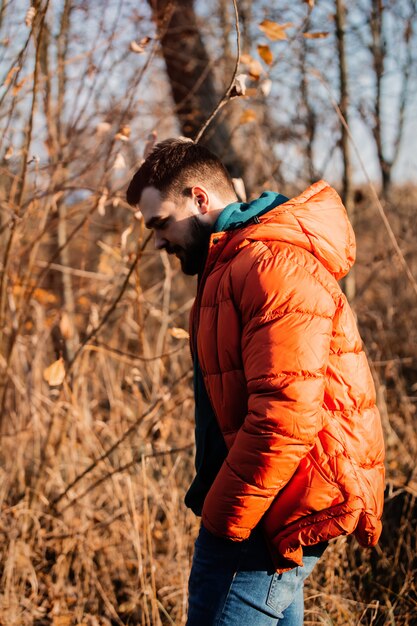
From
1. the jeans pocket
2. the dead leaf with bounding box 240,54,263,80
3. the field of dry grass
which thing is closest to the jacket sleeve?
the jeans pocket

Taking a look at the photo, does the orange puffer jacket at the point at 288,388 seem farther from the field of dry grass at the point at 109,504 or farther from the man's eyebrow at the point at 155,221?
the field of dry grass at the point at 109,504

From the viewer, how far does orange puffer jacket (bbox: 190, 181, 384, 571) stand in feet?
4.75

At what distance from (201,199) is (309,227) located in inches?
13.6

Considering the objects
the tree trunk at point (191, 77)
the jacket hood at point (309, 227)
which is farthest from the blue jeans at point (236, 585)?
the tree trunk at point (191, 77)


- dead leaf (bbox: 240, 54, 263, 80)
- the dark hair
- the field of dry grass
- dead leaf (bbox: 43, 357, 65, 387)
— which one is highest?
dead leaf (bbox: 240, 54, 263, 80)

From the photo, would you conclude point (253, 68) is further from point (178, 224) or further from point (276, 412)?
point (276, 412)

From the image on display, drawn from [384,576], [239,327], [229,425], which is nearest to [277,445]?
[229,425]

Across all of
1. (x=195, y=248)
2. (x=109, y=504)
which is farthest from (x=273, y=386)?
(x=109, y=504)

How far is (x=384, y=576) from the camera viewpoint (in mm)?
2875

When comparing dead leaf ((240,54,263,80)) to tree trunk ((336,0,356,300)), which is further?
tree trunk ((336,0,356,300))

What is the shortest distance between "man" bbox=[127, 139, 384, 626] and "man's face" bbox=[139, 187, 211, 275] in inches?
1.8

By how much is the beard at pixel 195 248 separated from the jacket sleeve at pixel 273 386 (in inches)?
12.5

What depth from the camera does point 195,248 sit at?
1814 mm

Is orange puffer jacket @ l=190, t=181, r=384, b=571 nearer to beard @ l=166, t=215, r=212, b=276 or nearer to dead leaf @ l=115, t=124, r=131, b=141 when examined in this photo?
beard @ l=166, t=215, r=212, b=276
